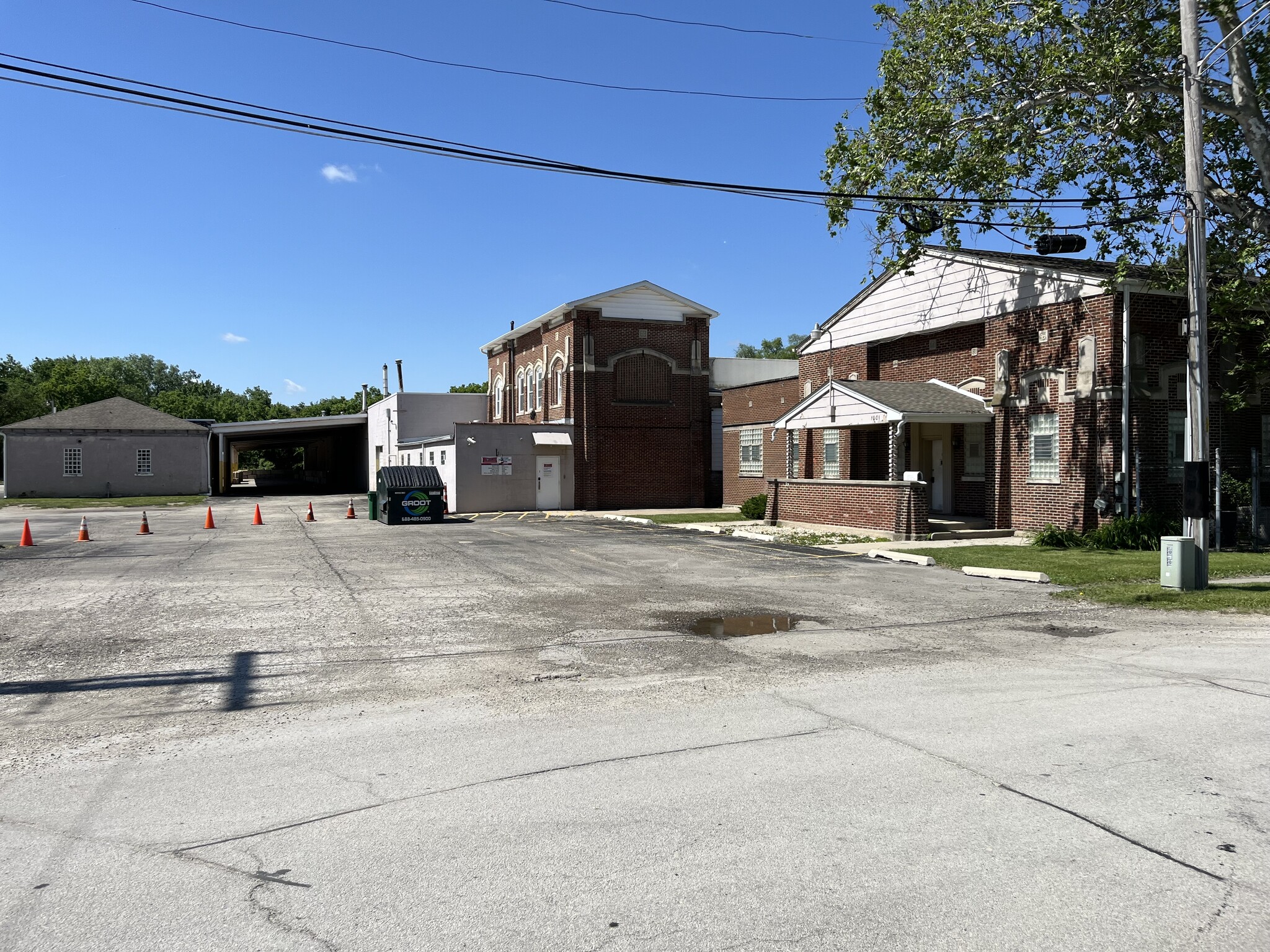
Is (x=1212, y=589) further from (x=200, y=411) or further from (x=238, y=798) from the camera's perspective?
(x=200, y=411)

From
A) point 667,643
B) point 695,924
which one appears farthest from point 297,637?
point 695,924

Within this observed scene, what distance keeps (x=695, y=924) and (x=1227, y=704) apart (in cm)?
541

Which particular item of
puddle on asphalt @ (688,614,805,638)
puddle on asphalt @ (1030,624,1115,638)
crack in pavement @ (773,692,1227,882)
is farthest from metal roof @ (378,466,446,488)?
crack in pavement @ (773,692,1227,882)

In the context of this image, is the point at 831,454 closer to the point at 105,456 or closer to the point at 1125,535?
the point at 1125,535

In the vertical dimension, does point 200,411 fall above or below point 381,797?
above

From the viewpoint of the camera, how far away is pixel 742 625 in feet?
35.5

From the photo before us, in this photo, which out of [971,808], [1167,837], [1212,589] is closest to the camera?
[1167,837]

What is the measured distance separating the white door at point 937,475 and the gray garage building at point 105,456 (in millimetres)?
38779

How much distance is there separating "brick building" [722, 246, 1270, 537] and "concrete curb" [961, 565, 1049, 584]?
17.0 ft

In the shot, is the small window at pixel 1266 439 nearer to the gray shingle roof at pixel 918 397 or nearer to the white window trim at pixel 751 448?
the gray shingle roof at pixel 918 397

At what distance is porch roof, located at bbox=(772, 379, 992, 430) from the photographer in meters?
21.3

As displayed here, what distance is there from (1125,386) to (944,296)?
578 cm

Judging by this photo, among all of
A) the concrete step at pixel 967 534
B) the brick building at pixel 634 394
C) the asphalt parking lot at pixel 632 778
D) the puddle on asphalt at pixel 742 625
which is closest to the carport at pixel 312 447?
the brick building at pixel 634 394

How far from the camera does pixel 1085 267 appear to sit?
71.5 ft
